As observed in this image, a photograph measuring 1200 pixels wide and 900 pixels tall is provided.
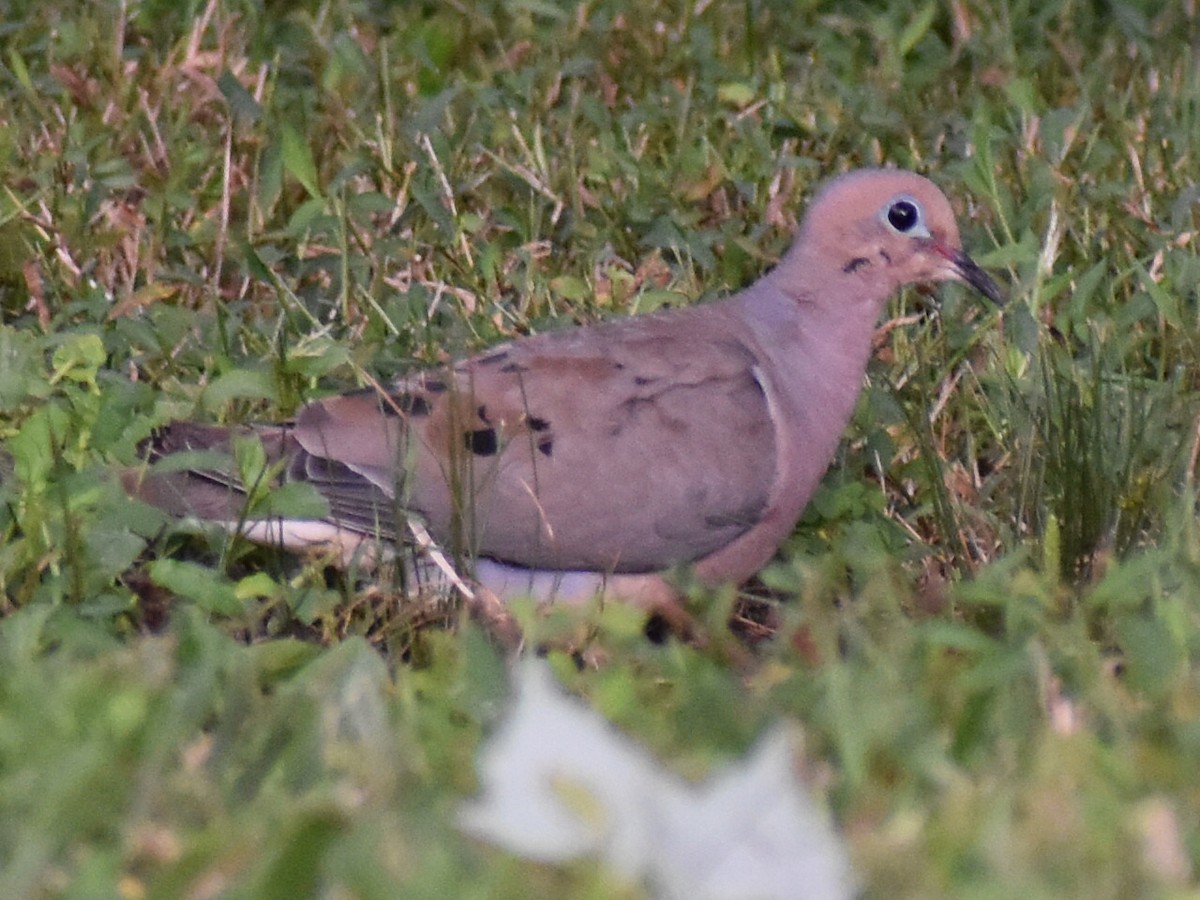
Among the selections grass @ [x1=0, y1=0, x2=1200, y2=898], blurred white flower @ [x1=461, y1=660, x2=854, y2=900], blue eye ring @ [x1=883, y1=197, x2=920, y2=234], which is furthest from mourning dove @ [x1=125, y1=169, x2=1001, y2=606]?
blurred white flower @ [x1=461, y1=660, x2=854, y2=900]

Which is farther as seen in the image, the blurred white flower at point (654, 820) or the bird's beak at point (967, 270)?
the bird's beak at point (967, 270)

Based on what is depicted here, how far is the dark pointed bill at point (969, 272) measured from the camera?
4.35 meters

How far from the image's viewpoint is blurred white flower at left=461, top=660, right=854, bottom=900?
6.17 ft

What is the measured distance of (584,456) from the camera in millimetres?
4059

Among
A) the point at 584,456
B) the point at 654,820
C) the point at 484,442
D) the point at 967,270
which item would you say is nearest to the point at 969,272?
the point at 967,270

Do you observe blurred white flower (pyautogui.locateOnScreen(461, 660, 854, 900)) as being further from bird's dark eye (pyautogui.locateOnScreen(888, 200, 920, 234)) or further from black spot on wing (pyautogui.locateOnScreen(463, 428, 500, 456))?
bird's dark eye (pyautogui.locateOnScreen(888, 200, 920, 234))

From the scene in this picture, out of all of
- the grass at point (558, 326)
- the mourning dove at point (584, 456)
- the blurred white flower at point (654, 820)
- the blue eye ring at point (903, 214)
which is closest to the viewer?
the blurred white flower at point (654, 820)

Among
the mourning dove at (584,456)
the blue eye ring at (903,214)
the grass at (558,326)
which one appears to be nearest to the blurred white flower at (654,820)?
the grass at (558,326)

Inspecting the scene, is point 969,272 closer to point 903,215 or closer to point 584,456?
point 903,215

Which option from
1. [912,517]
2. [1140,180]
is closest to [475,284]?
[912,517]

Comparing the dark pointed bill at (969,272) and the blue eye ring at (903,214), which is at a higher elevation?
the blue eye ring at (903,214)

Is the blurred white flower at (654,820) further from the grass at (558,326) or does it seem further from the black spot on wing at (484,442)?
the black spot on wing at (484,442)

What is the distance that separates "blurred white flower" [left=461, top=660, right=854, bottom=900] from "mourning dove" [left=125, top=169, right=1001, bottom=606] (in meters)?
1.94

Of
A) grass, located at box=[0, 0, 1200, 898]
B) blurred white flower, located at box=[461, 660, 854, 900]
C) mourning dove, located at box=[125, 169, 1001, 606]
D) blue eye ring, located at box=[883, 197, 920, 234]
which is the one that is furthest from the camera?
blue eye ring, located at box=[883, 197, 920, 234]
